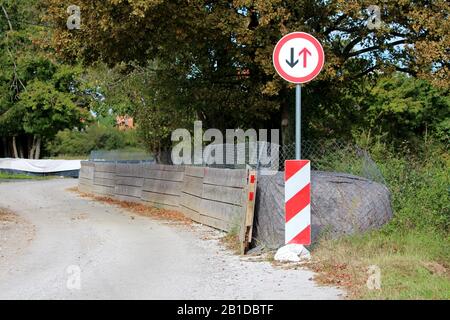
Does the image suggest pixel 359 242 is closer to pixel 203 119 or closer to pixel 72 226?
pixel 72 226

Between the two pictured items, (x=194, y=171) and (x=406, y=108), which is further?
(x=406, y=108)

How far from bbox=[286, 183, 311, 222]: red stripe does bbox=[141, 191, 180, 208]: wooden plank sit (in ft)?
26.6

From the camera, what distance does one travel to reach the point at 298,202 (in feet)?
31.9

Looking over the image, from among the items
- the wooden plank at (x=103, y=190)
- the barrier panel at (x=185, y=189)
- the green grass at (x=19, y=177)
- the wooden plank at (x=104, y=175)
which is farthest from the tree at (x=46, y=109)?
the wooden plank at (x=103, y=190)

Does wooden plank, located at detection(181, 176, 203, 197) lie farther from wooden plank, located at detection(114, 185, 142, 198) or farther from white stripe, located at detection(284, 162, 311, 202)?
white stripe, located at detection(284, 162, 311, 202)

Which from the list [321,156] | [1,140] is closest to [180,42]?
[321,156]

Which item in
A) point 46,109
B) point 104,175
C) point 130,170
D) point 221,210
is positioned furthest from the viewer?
point 46,109

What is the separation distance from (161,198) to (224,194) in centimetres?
539

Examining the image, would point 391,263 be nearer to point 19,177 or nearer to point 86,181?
point 86,181

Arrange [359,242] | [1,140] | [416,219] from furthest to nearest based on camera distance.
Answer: [1,140] → [416,219] → [359,242]

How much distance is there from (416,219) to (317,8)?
28.1ft

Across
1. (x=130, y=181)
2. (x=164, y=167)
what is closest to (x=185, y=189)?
(x=164, y=167)

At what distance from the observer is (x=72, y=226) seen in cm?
1481

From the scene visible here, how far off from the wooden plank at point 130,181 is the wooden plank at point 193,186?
3.94 m
